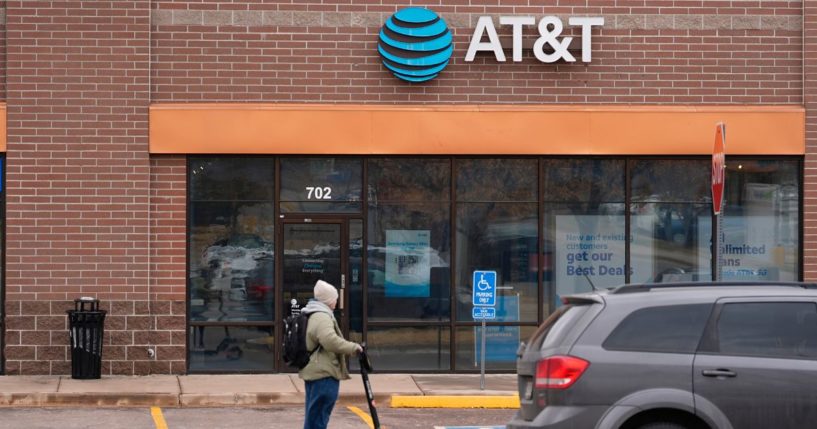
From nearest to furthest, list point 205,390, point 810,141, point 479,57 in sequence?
point 205,390 → point 479,57 → point 810,141

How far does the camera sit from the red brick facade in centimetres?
1658

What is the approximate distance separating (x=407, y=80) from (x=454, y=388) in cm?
435

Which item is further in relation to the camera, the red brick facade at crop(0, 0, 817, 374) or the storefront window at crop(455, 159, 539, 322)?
the storefront window at crop(455, 159, 539, 322)

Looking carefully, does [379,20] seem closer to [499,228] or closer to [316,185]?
[316,185]

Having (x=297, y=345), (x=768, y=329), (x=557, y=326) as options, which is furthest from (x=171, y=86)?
(x=768, y=329)

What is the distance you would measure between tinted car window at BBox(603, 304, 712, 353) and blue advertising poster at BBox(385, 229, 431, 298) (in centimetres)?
874

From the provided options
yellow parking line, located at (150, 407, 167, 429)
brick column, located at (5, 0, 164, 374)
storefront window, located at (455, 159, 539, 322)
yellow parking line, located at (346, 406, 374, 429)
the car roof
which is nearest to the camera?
the car roof

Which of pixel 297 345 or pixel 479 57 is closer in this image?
pixel 297 345

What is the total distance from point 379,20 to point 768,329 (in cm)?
967

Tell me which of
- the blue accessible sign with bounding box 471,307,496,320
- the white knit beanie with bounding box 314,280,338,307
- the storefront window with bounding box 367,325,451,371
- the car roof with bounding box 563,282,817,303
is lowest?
the storefront window with bounding box 367,325,451,371

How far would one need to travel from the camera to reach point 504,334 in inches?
685

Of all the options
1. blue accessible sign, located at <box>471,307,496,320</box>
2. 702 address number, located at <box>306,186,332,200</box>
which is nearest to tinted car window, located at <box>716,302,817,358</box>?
blue accessible sign, located at <box>471,307,496,320</box>

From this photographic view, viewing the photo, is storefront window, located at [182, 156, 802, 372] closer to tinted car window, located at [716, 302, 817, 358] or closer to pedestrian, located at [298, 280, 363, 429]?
pedestrian, located at [298, 280, 363, 429]

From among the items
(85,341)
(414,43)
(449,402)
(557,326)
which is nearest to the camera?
(557,326)
